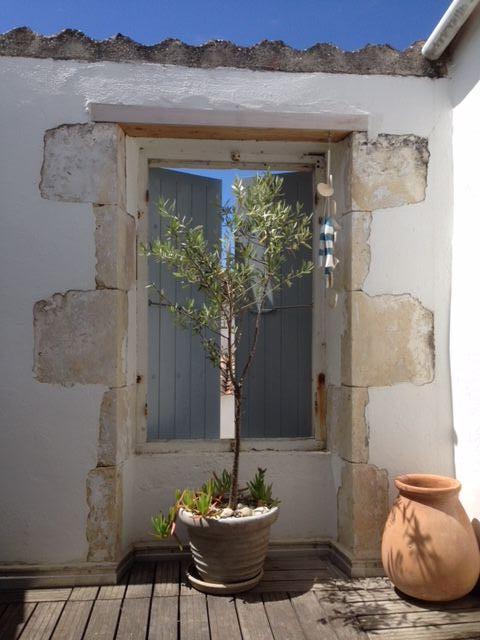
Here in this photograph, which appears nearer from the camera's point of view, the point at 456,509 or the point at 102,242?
the point at 456,509

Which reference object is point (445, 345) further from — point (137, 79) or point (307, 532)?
point (137, 79)

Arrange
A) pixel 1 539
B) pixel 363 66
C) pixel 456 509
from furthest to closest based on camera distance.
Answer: pixel 363 66 → pixel 1 539 → pixel 456 509

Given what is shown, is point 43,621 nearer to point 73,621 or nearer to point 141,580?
point 73,621

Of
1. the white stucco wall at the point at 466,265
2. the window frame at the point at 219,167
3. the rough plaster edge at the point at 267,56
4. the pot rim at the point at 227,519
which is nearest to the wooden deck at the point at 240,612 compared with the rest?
the pot rim at the point at 227,519

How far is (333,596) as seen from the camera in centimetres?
279

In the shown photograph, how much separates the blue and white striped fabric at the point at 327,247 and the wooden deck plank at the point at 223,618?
169 centimetres

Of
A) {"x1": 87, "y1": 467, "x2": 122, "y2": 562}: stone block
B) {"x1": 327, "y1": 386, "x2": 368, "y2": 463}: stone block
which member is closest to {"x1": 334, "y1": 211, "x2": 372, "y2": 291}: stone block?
{"x1": 327, "y1": 386, "x2": 368, "y2": 463}: stone block

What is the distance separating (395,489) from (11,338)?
2138 mm

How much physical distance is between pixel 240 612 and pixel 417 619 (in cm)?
77

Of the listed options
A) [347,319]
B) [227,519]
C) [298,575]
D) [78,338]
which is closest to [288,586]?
[298,575]

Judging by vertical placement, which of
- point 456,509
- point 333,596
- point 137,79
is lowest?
point 333,596

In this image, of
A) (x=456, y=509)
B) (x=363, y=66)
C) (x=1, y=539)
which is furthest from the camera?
(x=363, y=66)

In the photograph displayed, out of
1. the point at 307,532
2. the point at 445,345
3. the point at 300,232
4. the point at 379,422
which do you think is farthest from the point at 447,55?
the point at 307,532

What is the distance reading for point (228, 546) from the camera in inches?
108
